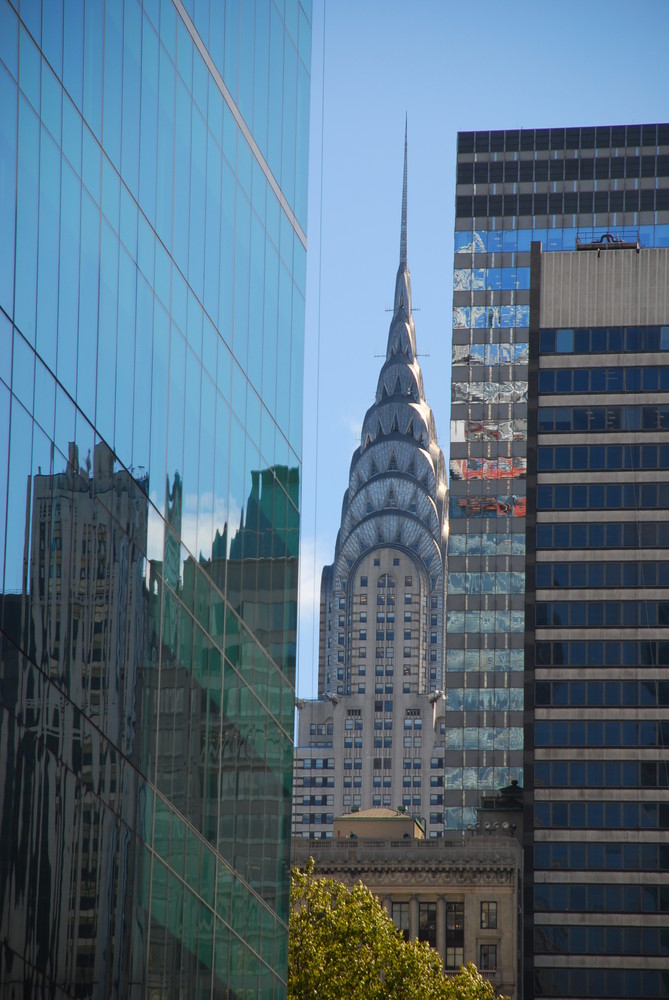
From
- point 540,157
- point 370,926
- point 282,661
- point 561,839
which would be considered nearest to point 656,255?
point 561,839

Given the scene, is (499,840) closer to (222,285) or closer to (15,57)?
(222,285)

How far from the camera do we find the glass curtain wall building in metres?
Result: 174

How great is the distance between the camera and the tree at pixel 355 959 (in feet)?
217

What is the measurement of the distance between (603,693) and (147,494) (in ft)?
306

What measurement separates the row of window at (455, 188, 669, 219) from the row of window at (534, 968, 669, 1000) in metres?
93.1

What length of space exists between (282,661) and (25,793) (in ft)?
57.9

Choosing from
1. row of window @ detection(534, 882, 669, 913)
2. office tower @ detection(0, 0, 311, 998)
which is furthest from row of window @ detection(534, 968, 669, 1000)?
office tower @ detection(0, 0, 311, 998)

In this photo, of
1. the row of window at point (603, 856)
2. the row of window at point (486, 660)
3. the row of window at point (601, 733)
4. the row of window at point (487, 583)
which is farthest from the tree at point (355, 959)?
the row of window at point (487, 583)

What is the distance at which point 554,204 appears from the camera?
184625 mm

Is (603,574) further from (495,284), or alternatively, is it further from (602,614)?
(495,284)

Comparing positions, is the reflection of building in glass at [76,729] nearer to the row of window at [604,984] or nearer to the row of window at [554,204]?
the row of window at [604,984]

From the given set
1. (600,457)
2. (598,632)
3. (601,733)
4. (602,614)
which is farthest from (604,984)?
(600,457)

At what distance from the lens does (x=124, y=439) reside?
3050 cm

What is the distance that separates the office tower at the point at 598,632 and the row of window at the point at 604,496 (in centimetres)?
10
